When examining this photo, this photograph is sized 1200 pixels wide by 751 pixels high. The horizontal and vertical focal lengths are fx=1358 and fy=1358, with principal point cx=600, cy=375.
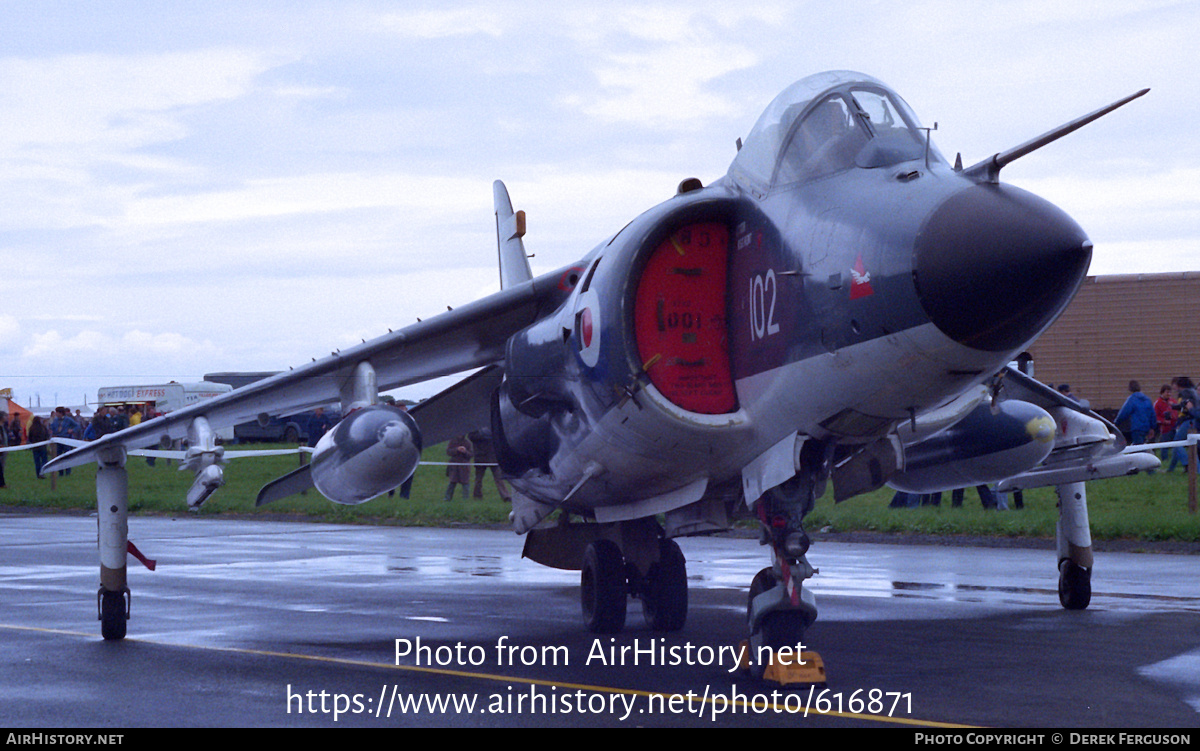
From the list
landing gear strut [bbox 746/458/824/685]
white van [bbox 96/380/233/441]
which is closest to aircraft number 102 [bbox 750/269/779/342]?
landing gear strut [bbox 746/458/824/685]

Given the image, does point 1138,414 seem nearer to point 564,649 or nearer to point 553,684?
point 564,649

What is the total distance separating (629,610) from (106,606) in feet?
14.6

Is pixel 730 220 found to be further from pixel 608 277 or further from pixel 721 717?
pixel 721 717

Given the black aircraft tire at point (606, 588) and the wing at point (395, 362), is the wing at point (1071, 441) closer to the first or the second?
the black aircraft tire at point (606, 588)

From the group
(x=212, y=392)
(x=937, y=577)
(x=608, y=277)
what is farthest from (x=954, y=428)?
(x=212, y=392)

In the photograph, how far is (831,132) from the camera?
24.3 ft

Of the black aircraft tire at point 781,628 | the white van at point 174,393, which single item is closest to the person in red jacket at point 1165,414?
the black aircraft tire at point 781,628

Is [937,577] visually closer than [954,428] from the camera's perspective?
No

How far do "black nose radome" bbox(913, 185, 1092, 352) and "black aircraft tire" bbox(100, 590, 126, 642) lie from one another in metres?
7.44

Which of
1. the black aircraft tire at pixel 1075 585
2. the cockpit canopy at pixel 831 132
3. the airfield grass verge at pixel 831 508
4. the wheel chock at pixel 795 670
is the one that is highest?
the cockpit canopy at pixel 831 132

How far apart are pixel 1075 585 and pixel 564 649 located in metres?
4.57

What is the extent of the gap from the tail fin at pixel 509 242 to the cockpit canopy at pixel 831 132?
597 centimetres

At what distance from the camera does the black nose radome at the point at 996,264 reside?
19.6 ft
